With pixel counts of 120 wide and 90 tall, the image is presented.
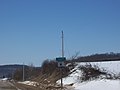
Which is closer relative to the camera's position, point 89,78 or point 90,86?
point 90,86

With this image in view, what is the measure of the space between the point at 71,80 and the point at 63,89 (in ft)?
33.4

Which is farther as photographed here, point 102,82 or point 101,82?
point 101,82

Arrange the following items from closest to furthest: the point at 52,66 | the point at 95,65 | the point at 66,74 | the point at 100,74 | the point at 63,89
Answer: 1. the point at 63,89
2. the point at 100,74
3. the point at 95,65
4. the point at 66,74
5. the point at 52,66

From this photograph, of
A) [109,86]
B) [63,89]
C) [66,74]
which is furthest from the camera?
[66,74]

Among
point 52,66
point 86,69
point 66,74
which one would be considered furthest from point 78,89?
point 52,66

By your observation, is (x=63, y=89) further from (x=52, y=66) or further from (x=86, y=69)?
(x=52, y=66)

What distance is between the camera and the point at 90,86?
34469 millimetres

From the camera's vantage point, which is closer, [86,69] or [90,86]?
[90,86]

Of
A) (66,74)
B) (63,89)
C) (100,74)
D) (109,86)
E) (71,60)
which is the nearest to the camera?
(109,86)

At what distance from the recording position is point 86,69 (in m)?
46.0

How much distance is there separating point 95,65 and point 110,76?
8043mm

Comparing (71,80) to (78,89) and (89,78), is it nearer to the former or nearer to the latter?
(89,78)

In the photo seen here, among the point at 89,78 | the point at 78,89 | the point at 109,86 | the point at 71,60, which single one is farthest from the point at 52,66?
the point at 109,86

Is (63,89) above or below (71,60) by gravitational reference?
below
